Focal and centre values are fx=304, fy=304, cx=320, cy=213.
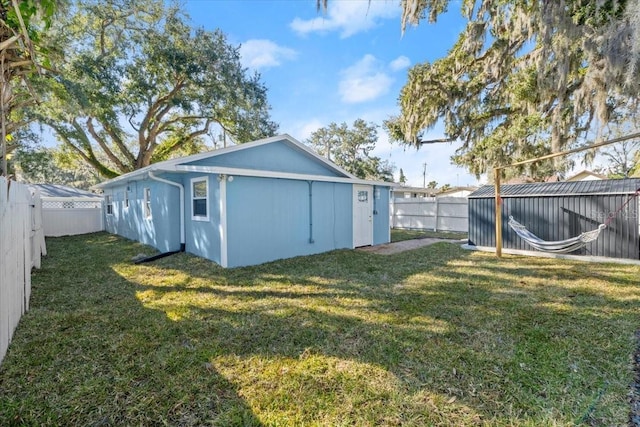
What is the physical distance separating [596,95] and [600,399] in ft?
25.1

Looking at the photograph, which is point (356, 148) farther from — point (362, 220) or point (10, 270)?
point (10, 270)

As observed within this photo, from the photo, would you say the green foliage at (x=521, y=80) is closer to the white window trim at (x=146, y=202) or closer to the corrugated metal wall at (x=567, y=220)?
the corrugated metal wall at (x=567, y=220)

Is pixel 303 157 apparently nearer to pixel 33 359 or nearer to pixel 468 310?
pixel 468 310

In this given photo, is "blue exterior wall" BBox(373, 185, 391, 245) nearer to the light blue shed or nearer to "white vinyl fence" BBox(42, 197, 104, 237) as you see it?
the light blue shed

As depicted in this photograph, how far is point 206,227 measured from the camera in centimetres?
693

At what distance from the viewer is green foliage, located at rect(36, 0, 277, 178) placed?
11812 mm

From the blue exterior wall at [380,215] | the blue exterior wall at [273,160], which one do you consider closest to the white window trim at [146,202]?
the blue exterior wall at [273,160]

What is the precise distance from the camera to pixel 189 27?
13.1 meters

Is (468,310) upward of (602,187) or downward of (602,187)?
downward

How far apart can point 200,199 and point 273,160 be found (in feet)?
6.85

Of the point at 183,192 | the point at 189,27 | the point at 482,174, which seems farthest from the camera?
the point at 189,27

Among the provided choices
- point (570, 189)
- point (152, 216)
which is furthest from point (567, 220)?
point (152, 216)

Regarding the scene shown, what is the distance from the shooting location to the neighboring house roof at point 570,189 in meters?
6.57

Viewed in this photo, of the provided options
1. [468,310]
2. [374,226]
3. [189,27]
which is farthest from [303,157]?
[189,27]
